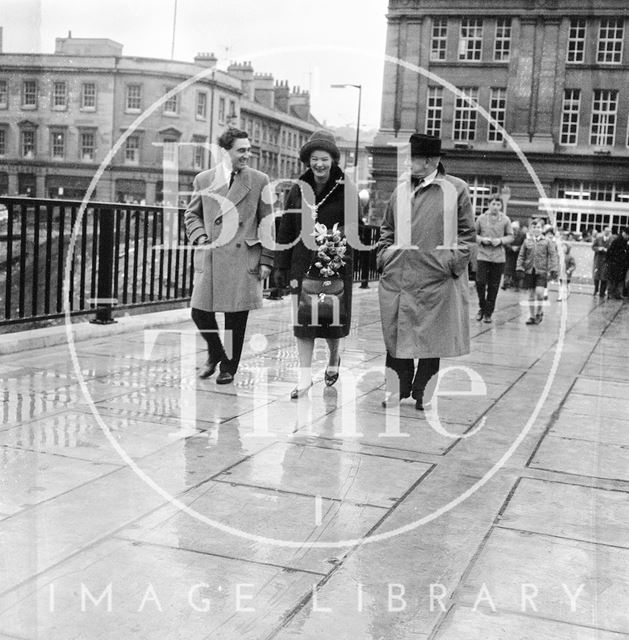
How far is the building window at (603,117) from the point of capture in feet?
153

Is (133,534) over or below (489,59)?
below

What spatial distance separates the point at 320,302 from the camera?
6395mm

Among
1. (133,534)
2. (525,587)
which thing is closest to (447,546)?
(525,587)

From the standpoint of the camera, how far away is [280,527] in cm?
371

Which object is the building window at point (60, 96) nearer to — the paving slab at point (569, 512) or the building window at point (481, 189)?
the building window at point (481, 189)

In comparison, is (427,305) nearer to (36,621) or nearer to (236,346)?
(236,346)

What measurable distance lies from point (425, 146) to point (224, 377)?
6.97ft

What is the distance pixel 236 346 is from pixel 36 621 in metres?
4.15

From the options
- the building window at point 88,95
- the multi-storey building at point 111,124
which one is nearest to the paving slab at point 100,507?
the multi-storey building at point 111,124

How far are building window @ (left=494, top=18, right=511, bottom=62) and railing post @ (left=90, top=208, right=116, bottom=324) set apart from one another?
42425 millimetres

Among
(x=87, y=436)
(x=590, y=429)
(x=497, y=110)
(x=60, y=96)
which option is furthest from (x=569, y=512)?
(x=60, y=96)

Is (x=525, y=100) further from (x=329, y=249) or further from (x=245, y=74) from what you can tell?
(x=329, y=249)

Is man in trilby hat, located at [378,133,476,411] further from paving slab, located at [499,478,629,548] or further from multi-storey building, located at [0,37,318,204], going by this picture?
multi-storey building, located at [0,37,318,204]

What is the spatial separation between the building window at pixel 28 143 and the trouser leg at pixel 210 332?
64.7m
